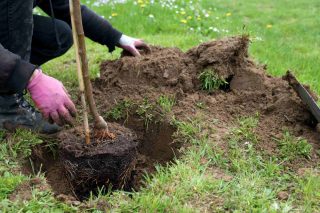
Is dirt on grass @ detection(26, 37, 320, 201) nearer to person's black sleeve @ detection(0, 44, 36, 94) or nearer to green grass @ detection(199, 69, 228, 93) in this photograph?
green grass @ detection(199, 69, 228, 93)

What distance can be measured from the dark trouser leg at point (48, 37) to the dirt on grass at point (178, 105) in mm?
414

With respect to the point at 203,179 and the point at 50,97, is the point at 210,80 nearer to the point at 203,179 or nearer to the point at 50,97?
the point at 203,179

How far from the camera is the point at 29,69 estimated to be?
2.59 metres

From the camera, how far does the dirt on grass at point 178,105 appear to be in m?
2.71

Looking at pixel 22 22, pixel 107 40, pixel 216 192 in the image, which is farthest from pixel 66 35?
pixel 216 192

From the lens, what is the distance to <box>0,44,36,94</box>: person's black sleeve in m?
2.56

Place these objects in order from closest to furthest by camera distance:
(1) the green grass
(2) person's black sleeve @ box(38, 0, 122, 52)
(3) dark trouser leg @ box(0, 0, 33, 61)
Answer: (3) dark trouser leg @ box(0, 0, 33, 61), (1) the green grass, (2) person's black sleeve @ box(38, 0, 122, 52)

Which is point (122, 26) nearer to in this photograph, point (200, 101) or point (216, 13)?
point (216, 13)

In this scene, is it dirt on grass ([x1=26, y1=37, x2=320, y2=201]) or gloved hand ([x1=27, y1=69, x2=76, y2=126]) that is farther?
dirt on grass ([x1=26, y1=37, x2=320, y2=201])

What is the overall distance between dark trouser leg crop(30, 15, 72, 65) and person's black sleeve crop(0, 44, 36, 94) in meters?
1.06

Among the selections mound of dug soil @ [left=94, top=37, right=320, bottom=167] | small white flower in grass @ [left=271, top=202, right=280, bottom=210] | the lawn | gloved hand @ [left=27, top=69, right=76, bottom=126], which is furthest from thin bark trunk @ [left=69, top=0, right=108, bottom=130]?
small white flower in grass @ [left=271, top=202, right=280, bottom=210]

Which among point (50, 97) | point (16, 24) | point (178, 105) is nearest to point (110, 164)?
point (50, 97)

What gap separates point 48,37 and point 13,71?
1.15 metres

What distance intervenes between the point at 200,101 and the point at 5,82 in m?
1.42
